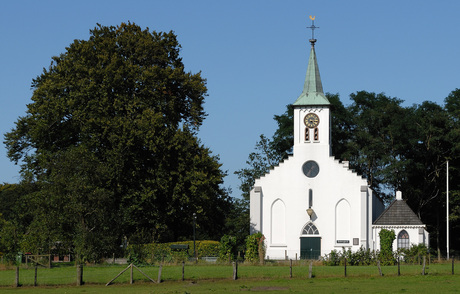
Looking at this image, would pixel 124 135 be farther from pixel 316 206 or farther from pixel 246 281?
pixel 246 281

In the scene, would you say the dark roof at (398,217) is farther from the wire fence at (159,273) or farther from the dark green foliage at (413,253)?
the wire fence at (159,273)

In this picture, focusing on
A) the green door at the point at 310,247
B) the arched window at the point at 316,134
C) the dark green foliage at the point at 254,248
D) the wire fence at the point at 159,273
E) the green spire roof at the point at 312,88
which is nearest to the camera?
the wire fence at the point at 159,273

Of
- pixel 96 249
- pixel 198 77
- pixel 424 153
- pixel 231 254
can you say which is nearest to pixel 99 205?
pixel 96 249

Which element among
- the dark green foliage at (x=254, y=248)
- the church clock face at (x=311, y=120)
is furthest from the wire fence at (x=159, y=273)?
the church clock face at (x=311, y=120)

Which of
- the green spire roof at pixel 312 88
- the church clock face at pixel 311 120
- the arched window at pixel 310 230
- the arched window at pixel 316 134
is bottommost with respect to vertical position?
the arched window at pixel 310 230

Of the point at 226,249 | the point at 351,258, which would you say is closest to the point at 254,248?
the point at 226,249

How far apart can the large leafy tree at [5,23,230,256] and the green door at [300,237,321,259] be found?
7.47m

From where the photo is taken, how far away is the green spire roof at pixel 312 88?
2472 inches

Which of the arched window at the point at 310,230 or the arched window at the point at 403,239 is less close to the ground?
the arched window at the point at 310,230

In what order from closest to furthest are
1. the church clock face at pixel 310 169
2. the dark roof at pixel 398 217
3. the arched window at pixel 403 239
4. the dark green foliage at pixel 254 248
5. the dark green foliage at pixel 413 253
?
the dark green foliage at pixel 413 253 < the dark green foliage at pixel 254 248 < the arched window at pixel 403 239 < the dark roof at pixel 398 217 < the church clock face at pixel 310 169

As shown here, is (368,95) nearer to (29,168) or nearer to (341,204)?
(341,204)

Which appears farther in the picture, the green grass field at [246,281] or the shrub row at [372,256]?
the shrub row at [372,256]

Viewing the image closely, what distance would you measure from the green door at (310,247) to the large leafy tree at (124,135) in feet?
24.5

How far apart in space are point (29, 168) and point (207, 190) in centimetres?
1332
